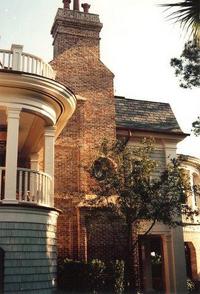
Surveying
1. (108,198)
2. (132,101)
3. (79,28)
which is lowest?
(108,198)

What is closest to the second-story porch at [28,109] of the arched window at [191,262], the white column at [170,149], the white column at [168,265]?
the white column at [170,149]

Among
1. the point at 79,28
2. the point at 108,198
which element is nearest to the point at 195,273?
the point at 108,198

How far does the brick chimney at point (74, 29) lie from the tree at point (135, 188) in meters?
7.21

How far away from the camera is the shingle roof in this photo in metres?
19.3

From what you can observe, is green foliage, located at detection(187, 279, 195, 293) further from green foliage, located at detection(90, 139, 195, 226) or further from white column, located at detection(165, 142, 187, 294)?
green foliage, located at detection(90, 139, 195, 226)

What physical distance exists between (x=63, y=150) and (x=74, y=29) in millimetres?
6041

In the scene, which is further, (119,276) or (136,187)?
(119,276)

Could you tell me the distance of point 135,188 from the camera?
1286cm

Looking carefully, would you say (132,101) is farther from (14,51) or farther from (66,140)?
(14,51)

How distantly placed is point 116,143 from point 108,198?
6.14 feet

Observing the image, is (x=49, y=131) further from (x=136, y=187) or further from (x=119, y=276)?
(x=119, y=276)

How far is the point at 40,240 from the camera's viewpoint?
11734 millimetres

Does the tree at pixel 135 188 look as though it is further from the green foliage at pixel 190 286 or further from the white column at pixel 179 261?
the green foliage at pixel 190 286

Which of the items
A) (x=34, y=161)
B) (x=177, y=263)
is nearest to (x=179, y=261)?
(x=177, y=263)
